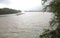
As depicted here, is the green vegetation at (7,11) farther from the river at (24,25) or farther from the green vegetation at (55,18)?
the green vegetation at (55,18)

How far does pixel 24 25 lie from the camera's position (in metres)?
3.83

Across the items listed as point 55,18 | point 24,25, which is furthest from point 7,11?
point 55,18

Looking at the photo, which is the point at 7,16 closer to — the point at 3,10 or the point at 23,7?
the point at 3,10

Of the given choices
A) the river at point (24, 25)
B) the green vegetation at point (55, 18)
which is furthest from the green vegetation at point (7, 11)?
the green vegetation at point (55, 18)

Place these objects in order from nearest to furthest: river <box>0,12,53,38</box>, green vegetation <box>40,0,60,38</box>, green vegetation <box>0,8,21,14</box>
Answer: green vegetation <box>40,0,60,38</box>
river <box>0,12,53,38</box>
green vegetation <box>0,8,21,14</box>

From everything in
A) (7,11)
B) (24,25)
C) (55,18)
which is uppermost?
(55,18)

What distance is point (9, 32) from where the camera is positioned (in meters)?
3.41

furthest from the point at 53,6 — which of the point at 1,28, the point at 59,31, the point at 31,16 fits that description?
the point at 31,16

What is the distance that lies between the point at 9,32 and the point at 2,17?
134 cm

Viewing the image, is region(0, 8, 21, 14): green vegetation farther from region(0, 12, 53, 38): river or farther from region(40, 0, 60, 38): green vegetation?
region(40, 0, 60, 38): green vegetation

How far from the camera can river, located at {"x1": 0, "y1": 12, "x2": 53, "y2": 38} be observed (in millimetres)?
3191

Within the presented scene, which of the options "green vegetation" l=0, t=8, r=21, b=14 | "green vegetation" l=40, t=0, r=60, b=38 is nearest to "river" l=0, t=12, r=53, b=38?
"green vegetation" l=0, t=8, r=21, b=14

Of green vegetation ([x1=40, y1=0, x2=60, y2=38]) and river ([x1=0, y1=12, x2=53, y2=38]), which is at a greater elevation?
green vegetation ([x1=40, y1=0, x2=60, y2=38])

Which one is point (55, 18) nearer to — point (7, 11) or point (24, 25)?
point (24, 25)
